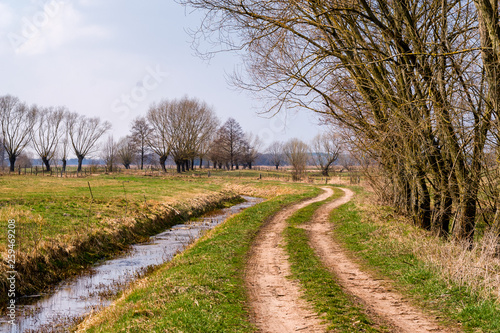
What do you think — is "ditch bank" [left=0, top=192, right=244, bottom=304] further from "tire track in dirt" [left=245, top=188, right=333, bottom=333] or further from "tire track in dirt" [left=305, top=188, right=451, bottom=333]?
"tire track in dirt" [left=305, top=188, right=451, bottom=333]

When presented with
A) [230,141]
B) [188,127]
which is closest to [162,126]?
[188,127]

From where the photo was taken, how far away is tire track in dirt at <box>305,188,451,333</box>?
6.00 m

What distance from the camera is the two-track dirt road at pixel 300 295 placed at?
20.0 feet

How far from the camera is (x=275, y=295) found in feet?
25.0

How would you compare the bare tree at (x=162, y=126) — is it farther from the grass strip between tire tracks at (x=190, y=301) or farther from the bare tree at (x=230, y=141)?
the grass strip between tire tracks at (x=190, y=301)

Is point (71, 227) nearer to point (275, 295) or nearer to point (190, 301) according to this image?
point (190, 301)

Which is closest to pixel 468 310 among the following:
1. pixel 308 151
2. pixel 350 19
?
pixel 350 19

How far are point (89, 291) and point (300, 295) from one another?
22.0ft

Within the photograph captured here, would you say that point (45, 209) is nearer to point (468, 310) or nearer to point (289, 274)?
point (289, 274)

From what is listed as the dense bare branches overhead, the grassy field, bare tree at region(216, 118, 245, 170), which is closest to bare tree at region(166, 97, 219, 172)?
bare tree at region(216, 118, 245, 170)

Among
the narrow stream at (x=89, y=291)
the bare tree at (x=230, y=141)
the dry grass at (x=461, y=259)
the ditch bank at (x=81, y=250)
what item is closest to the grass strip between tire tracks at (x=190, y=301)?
the narrow stream at (x=89, y=291)

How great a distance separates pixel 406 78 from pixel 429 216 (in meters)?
5.87

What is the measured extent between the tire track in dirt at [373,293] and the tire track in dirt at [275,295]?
1134mm

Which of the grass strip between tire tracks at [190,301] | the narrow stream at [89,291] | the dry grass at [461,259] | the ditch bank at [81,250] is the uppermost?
the dry grass at [461,259]
